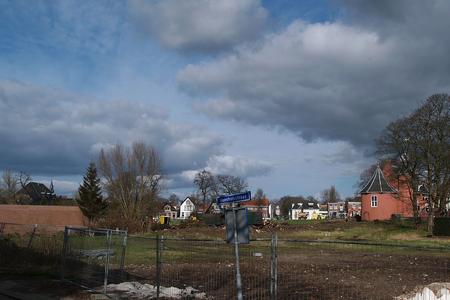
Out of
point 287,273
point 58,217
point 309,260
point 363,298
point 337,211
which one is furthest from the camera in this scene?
point 337,211

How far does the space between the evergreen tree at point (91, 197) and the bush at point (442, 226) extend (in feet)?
121

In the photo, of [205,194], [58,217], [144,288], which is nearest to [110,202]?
[58,217]

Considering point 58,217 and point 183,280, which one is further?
point 58,217

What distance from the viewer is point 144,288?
13.6 meters

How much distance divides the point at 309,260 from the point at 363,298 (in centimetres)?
942

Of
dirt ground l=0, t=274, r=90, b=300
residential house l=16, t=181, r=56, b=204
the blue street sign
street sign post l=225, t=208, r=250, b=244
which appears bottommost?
dirt ground l=0, t=274, r=90, b=300

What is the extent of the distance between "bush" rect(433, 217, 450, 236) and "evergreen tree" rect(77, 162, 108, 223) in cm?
3677

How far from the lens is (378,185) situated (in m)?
83.2

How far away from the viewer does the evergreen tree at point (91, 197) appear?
65.9 metres

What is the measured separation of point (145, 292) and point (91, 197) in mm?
56525

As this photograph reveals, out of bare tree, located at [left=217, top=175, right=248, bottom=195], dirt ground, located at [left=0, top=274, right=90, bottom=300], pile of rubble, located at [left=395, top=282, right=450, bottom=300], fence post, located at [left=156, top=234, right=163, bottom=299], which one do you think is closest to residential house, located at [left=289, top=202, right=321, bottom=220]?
bare tree, located at [left=217, top=175, right=248, bottom=195]

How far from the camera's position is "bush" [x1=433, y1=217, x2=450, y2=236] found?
47.3 metres

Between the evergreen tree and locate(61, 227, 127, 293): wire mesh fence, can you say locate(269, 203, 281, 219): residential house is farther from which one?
locate(61, 227, 127, 293): wire mesh fence

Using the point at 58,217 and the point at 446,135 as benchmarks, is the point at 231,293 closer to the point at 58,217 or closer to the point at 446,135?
the point at 446,135
